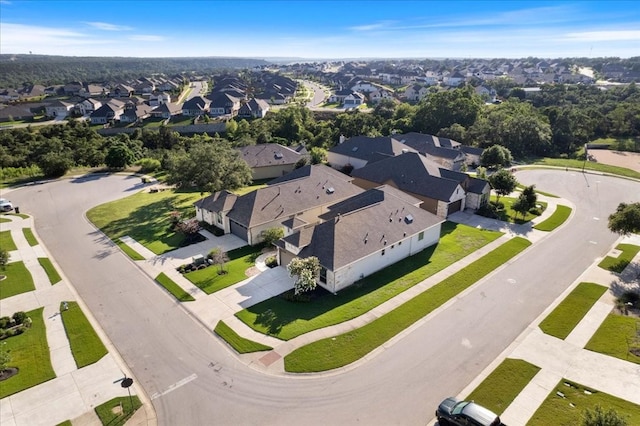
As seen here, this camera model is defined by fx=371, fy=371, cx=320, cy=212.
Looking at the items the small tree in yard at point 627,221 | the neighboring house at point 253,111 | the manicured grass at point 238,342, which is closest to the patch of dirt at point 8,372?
the manicured grass at point 238,342

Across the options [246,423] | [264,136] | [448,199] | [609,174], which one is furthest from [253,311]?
[609,174]

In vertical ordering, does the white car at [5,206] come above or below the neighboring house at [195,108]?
below

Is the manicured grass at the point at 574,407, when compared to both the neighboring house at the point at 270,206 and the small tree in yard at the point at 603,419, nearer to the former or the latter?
the small tree in yard at the point at 603,419

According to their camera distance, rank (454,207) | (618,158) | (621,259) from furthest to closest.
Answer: (618,158) → (454,207) → (621,259)

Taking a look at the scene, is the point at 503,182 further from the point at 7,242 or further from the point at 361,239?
the point at 7,242

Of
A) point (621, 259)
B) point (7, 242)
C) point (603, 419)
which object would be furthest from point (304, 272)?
point (7, 242)

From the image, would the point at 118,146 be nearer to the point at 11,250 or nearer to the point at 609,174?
the point at 11,250
